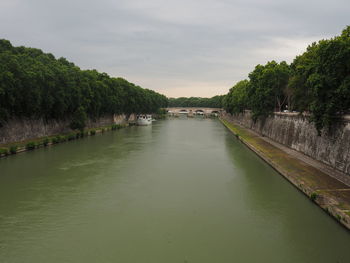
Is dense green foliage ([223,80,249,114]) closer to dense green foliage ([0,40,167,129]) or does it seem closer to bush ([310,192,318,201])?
dense green foliage ([0,40,167,129])

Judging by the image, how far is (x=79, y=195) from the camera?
15.7 m

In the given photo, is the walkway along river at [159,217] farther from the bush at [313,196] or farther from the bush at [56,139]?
the bush at [56,139]

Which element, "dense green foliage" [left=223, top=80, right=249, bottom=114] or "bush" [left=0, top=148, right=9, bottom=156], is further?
"dense green foliage" [left=223, top=80, right=249, bottom=114]

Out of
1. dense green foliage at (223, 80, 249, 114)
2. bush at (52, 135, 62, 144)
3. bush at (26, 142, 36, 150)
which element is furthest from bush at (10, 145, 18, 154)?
dense green foliage at (223, 80, 249, 114)

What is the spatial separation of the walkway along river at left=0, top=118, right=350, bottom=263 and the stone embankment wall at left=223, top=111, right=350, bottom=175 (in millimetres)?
3715

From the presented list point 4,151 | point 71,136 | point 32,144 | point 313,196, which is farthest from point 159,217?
point 71,136

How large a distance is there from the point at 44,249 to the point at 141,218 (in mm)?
4133

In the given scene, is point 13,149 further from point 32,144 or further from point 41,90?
point 41,90

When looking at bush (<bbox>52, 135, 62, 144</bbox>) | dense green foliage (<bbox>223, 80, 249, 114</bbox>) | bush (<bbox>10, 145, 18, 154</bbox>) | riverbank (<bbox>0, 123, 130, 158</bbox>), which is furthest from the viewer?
dense green foliage (<bbox>223, 80, 249, 114</bbox>)

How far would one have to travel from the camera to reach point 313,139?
22453mm

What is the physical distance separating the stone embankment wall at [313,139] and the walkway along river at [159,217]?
371 cm

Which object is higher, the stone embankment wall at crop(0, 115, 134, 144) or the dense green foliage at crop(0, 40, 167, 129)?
the dense green foliage at crop(0, 40, 167, 129)

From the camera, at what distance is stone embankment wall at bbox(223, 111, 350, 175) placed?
17.4 meters

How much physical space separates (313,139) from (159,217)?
51.8 feet
